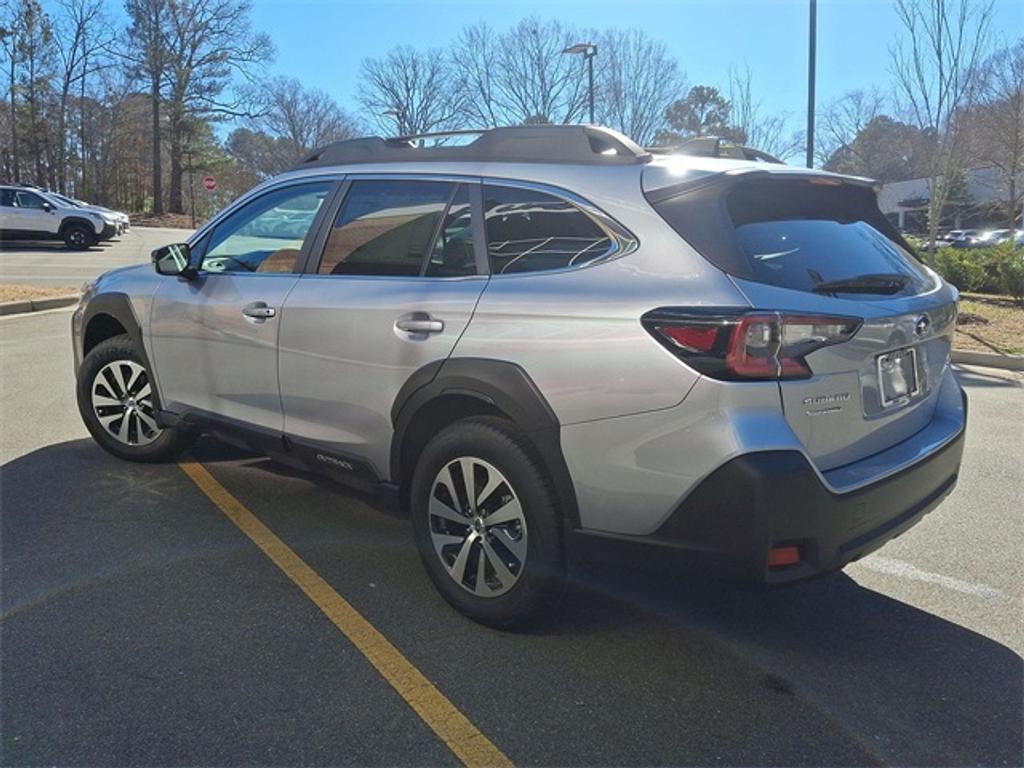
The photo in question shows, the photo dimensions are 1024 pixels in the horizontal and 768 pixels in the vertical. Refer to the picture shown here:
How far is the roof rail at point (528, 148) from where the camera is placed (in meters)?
3.00

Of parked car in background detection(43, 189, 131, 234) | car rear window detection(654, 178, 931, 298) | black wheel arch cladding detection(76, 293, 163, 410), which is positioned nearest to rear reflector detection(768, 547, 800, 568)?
car rear window detection(654, 178, 931, 298)

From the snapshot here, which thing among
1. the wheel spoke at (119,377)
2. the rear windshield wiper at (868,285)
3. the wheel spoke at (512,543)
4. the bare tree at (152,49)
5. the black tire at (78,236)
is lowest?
the wheel spoke at (512,543)

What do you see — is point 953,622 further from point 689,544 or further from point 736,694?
point 689,544

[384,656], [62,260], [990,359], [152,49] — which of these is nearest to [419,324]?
[384,656]

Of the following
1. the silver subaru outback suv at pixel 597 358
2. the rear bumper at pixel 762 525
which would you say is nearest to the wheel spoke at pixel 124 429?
the silver subaru outback suv at pixel 597 358

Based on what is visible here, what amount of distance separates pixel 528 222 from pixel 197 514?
245 cm

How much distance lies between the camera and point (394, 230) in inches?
137

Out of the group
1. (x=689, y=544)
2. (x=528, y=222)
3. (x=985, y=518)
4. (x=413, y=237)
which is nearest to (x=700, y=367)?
(x=689, y=544)

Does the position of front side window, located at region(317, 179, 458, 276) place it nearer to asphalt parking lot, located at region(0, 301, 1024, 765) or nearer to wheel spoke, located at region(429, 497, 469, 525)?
wheel spoke, located at region(429, 497, 469, 525)

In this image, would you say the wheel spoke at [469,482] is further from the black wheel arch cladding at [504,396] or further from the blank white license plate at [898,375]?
the blank white license plate at [898,375]

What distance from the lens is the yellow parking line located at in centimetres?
242

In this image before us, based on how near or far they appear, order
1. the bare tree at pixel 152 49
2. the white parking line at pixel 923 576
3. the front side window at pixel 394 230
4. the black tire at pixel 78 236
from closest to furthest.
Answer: the front side window at pixel 394 230 → the white parking line at pixel 923 576 → the black tire at pixel 78 236 → the bare tree at pixel 152 49

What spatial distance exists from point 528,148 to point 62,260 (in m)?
21.6

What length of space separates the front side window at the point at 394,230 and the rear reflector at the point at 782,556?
1.61m
